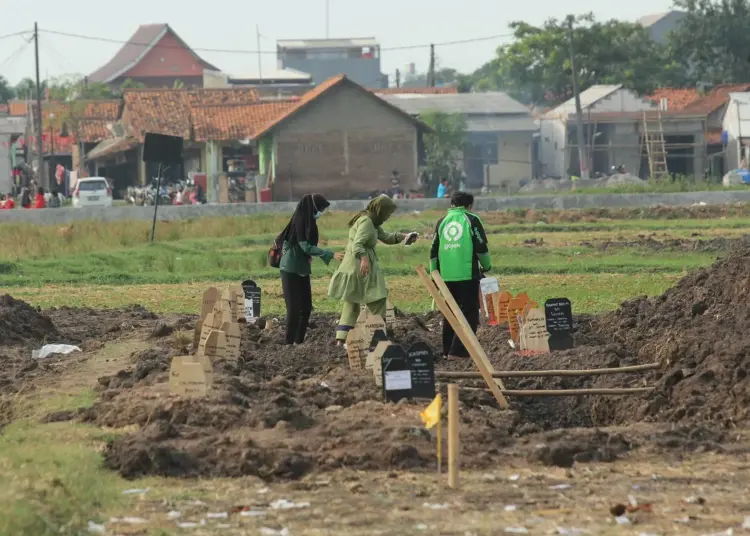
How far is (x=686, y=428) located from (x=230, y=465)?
9.19 feet

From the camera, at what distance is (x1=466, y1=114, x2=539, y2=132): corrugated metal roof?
78.8 metres

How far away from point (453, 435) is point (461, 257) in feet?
20.4

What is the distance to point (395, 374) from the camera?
1055cm

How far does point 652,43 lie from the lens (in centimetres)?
8794

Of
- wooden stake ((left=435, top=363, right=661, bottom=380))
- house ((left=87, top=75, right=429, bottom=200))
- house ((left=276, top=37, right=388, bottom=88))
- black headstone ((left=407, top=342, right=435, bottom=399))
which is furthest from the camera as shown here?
house ((left=276, top=37, right=388, bottom=88))

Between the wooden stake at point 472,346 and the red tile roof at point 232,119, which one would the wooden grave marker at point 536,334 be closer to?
the wooden stake at point 472,346

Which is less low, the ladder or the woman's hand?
the ladder

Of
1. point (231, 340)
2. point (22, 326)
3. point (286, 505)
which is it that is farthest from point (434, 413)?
point (22, 326)

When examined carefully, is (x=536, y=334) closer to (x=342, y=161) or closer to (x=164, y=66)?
(x=342, y=161)

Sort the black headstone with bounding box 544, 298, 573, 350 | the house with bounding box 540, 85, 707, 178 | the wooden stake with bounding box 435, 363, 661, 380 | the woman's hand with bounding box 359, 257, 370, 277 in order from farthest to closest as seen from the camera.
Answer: the house with bounding box 540, 85, 707, 178 < the woman's hand with bounding box 359, 257, 370, 277 < the black headstone with bounding box 544, 298, 573, 350 < the wooden stake with bounding box 435, 363, 661, 380

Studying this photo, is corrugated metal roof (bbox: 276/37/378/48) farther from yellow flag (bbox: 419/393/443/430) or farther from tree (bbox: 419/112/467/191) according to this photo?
yellow flag (bbox: 419/393/443/430)

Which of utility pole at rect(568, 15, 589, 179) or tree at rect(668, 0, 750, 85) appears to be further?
tree at rect(668, 0, 750, 85)

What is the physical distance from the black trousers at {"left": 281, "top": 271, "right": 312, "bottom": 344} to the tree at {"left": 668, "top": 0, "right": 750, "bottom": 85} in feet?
231

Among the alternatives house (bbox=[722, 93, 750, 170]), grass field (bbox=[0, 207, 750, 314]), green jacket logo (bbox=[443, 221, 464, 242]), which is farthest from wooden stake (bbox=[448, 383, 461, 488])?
house (bbox=[722, 93, 750, 170])
